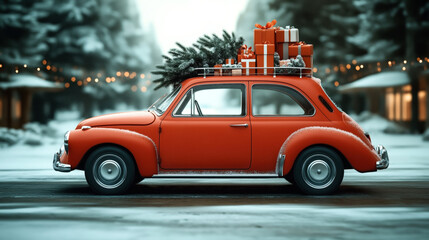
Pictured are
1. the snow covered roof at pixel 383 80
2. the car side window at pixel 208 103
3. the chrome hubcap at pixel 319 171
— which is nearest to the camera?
the chrome hubcap at pixel 319 171

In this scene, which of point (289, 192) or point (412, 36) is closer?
point (289, 192)

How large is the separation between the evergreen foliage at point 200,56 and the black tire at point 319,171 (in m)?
2.31

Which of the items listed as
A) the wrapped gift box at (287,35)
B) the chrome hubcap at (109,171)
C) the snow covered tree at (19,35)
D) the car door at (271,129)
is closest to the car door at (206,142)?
the car door at (271,129)

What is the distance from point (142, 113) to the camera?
32.2 ft

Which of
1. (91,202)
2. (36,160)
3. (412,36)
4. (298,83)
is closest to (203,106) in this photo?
(298,83)

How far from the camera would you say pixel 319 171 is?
31.0 feet

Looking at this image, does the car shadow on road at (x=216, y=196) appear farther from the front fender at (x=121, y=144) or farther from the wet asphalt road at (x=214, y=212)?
the front fender at (x=121, y=144)

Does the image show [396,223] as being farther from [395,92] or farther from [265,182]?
[395,92]

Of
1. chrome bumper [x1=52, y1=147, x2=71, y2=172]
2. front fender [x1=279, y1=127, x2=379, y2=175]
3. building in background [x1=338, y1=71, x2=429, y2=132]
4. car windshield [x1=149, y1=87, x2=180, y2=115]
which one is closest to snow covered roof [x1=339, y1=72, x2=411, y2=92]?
building in background [x1=338, y1=71, x2=429, y2=132]

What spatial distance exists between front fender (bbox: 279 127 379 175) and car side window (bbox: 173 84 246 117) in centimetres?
90

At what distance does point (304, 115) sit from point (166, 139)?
7.00ft

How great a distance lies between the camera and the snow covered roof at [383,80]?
3312cm

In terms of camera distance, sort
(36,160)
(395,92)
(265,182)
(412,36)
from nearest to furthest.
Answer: (265,182)
(36,160)
(412,36)
(395,92)

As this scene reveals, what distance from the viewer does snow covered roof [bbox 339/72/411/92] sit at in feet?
109
